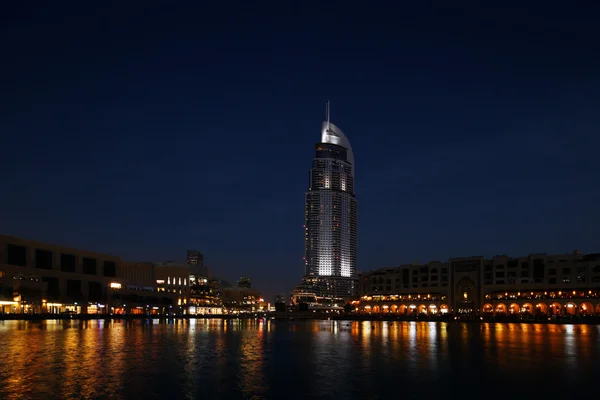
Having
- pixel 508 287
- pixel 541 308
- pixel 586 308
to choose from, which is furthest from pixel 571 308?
pixel 508 287

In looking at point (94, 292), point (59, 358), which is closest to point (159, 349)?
point (59, 358)

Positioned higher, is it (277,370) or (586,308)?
(277,370)

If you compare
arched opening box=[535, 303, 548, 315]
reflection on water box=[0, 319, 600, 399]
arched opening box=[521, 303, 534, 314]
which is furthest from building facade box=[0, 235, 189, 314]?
arched opening box=[535, 303, 548, 315]

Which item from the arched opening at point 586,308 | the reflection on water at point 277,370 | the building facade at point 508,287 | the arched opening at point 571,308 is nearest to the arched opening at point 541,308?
the building facade at point 508,287

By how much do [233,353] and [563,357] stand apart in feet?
86.1

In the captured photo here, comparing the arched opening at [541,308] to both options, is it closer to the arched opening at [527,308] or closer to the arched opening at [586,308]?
the arched opening at [527,308]

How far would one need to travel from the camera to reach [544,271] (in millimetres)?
164250

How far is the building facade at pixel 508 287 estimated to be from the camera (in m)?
154

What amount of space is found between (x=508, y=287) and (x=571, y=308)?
18.8 metres

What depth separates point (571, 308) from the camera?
6102 inches

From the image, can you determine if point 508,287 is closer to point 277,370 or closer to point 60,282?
point 60,282

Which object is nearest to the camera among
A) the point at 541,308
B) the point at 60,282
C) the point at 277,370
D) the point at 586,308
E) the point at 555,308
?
the point at 277,370

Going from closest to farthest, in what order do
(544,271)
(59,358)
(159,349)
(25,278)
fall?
(59,358) < (159,349) < (25,278) < (544,271)

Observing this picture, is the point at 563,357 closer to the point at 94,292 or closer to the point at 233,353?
the point at 233,353
